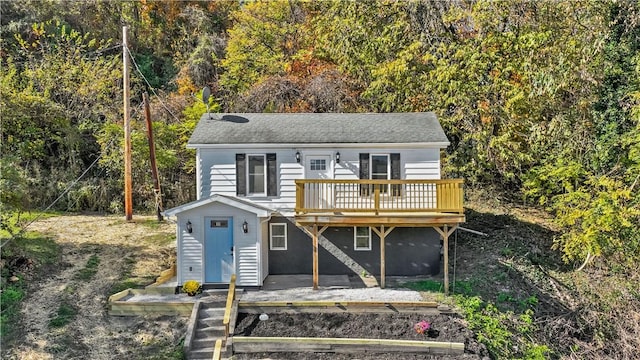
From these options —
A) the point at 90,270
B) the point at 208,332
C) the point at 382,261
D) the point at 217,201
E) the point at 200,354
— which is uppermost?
the point at 217,201

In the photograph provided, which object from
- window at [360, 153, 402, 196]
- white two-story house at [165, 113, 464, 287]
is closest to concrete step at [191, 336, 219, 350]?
white two-story house at [165, 113, 464, 287]

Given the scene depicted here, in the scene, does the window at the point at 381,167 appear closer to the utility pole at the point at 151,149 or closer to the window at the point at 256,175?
the window at the point at 256,175

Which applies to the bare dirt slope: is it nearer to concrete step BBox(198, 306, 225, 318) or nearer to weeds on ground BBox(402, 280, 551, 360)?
concrete step BBox(198, 306, 225, 318)

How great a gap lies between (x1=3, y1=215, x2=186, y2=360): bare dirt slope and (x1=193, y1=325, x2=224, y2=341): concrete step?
1.37 feet

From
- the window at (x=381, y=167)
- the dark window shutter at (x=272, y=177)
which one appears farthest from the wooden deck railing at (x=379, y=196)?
the dark window shutter at (x=272, y=177)

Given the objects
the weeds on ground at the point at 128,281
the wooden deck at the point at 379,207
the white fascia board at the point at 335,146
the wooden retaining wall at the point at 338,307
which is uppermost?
the white fascia board at the point at 335,146

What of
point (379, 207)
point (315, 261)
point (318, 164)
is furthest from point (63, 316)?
point (379, 207)

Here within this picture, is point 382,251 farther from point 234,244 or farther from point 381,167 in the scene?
point 234,244

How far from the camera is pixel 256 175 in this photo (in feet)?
43.7

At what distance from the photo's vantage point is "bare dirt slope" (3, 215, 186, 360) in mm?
9258

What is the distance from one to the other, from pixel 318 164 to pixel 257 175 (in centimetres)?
191

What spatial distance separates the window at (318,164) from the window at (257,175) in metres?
1.48

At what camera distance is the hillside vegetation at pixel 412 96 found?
46.0ft

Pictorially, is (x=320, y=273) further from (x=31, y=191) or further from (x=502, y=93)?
(x=31, y=191)
